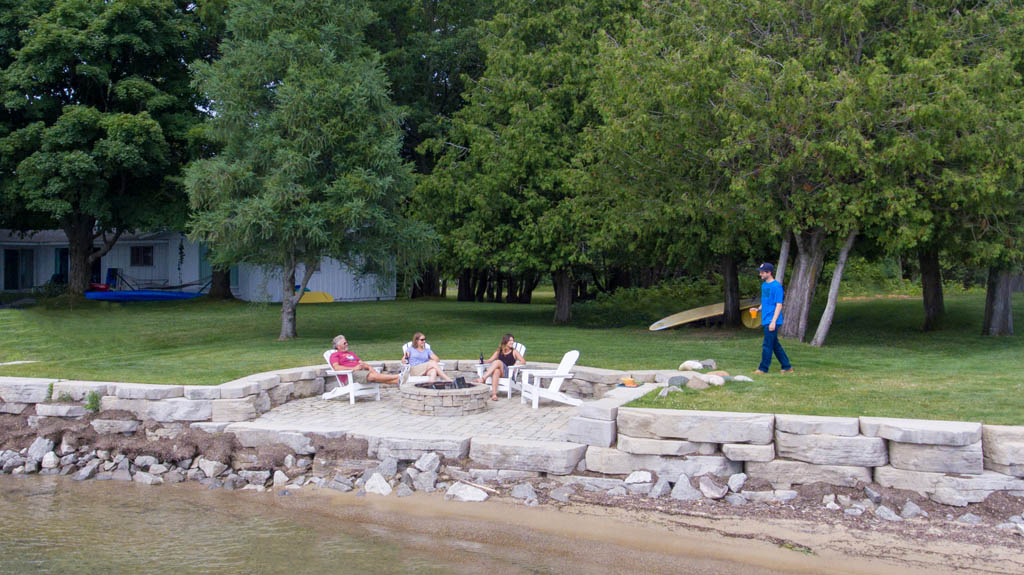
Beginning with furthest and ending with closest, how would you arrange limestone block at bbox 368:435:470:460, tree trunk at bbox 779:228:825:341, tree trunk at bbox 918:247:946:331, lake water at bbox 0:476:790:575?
tree trunk at bbox 918:247:946:331 → tree trunk at bbox 779:228:825:341 → limestone block at bbox 368:435:470:460 → lake water at bbox 0:476:790:575

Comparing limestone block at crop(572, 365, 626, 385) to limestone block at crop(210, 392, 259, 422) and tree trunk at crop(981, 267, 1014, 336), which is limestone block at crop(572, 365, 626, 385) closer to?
limestone block at crop(210, 392, 259, 422)

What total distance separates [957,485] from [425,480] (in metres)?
4.88

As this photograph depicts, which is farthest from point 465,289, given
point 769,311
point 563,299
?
point 769,311

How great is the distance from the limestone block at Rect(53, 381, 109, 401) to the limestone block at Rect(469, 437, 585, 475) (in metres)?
4.93

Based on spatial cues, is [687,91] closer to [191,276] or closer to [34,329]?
[34,329]

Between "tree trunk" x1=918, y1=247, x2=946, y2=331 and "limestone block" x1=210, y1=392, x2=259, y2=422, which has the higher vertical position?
"tree trunk" x1=918, y1=247, x2=946, y2=331

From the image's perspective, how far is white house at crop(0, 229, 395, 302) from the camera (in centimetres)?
3170

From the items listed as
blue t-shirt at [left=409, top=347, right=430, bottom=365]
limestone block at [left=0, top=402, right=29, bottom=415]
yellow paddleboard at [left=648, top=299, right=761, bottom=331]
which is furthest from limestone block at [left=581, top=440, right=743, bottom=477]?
yellow paddleboard at [left=648, top=299, right=761, bottom=331]

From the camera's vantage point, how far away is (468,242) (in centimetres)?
2033

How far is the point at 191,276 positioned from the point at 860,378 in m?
28.3

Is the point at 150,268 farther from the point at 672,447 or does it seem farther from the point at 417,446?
the point at 672,447

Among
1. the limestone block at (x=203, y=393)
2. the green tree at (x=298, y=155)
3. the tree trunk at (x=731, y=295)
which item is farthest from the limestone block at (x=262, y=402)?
the tree trunk at (x=731, y=295)

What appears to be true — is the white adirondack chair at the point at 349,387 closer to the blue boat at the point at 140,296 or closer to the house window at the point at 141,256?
the blue boat at the point at 140,296

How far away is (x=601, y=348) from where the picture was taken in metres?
15.3
